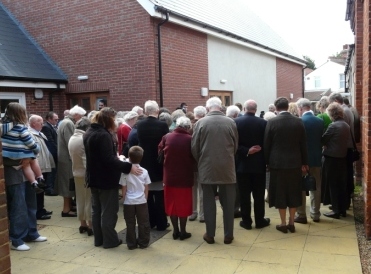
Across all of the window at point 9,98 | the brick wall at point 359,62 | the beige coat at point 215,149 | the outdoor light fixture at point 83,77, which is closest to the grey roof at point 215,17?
the outdoor light fixture at point 83,77

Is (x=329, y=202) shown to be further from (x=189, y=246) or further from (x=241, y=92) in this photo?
(x=241, y=92)

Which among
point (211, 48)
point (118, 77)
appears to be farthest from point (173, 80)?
point (211, 48)

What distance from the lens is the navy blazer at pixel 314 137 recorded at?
5930 mm

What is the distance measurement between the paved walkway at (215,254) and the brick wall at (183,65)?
5.46 meters

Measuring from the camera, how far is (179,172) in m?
5.25

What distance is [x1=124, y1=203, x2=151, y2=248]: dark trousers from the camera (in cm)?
503

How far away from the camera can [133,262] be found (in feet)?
15.3

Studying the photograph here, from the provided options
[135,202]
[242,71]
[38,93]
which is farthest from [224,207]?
[242,71]

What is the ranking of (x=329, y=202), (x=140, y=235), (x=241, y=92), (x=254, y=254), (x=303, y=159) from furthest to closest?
1. (x=241, y=92)
2. (x=329, y=202)
3. (x=303, y=159)
4. (x=140, y=235)
5. (x=254, y=254)

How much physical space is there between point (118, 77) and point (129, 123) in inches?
152

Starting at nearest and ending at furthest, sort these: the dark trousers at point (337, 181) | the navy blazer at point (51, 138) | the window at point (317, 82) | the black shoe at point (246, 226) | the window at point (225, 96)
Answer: the black shoe at point (246, 226) < the dark trousers at point (337, 181) < the navy blazer at point (51, 138) < the window at point (225, 96) < the window at point (317, 82)

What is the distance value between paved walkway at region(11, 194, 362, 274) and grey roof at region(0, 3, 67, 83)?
18.6 ft

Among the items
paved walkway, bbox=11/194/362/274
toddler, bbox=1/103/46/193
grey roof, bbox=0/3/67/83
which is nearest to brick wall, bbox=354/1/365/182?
paved walkway, bbox=11/194/362/274

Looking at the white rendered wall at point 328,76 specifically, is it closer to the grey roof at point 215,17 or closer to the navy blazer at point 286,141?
the grey roof at point 215,17
